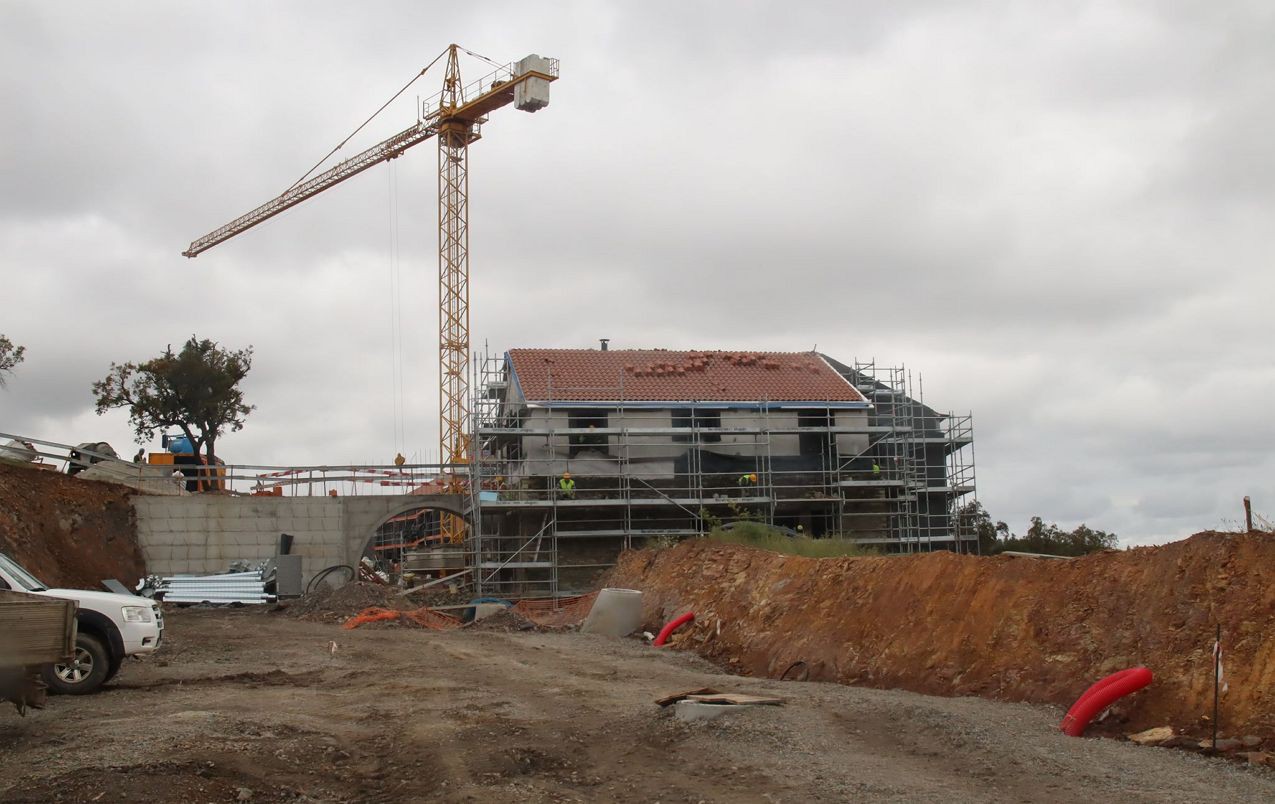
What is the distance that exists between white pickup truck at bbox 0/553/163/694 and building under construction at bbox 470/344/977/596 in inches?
759

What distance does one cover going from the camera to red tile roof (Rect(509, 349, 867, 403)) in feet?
118

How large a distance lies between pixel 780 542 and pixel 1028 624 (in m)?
13.0

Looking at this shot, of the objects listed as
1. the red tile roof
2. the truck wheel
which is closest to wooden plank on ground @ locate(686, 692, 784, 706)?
the truck wheel

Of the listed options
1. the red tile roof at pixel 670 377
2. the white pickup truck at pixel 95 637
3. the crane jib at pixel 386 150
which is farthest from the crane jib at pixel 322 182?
the white pickup truck at pixel 95 637

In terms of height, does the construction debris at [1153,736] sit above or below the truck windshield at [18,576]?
below

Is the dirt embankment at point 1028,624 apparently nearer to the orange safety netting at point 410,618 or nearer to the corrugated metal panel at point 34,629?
the orange safety netting at point 410,618

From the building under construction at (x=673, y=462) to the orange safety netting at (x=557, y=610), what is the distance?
5.26 feet

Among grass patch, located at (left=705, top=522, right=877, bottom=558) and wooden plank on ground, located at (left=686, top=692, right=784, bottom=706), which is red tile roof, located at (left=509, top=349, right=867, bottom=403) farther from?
wooden plank on ground, located at (left=686, top=692, right=784, bottom=706)

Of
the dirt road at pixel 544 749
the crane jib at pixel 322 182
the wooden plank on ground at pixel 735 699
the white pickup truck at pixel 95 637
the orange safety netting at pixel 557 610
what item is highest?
the crane jib at pixel 322 182

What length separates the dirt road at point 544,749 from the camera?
8.06 meters

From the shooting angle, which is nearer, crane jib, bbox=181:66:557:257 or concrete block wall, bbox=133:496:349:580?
concrete block wall, bbox=133:496:349:580

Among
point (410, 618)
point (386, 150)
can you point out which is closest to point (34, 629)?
point (410, 618)

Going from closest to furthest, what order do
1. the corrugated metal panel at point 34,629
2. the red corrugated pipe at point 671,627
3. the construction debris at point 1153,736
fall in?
the corrugated metal panel at point 34,629 → the construction debris at point 1153,736 → the red corrugated pipe at point 671,627

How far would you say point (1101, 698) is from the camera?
36.4ft
